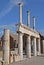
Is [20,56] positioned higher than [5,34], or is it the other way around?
[5,34]

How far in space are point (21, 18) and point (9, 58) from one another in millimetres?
7961

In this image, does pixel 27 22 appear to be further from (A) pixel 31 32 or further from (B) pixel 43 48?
(B) pixel 43 48

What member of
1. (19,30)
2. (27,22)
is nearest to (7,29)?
(19,30)

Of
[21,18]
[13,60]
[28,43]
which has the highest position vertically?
[21,18]

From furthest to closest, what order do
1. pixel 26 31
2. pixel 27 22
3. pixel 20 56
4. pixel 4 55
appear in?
pixel 27 22 < pixel 26 31 < pixel 20 56 < pixel 4 55

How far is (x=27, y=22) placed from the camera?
3312 cm

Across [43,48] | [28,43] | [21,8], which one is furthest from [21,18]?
[43,48]

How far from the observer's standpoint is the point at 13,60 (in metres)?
24.2

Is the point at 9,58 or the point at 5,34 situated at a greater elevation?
the point at 5,34

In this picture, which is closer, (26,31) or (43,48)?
(26,31)

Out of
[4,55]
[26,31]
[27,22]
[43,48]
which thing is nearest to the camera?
[4,55]

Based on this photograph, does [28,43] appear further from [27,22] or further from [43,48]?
[43,48]

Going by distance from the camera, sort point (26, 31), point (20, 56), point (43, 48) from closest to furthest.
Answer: point (20, 56)
point (26, 31)
point (43, 48)

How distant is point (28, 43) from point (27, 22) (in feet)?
12.9
